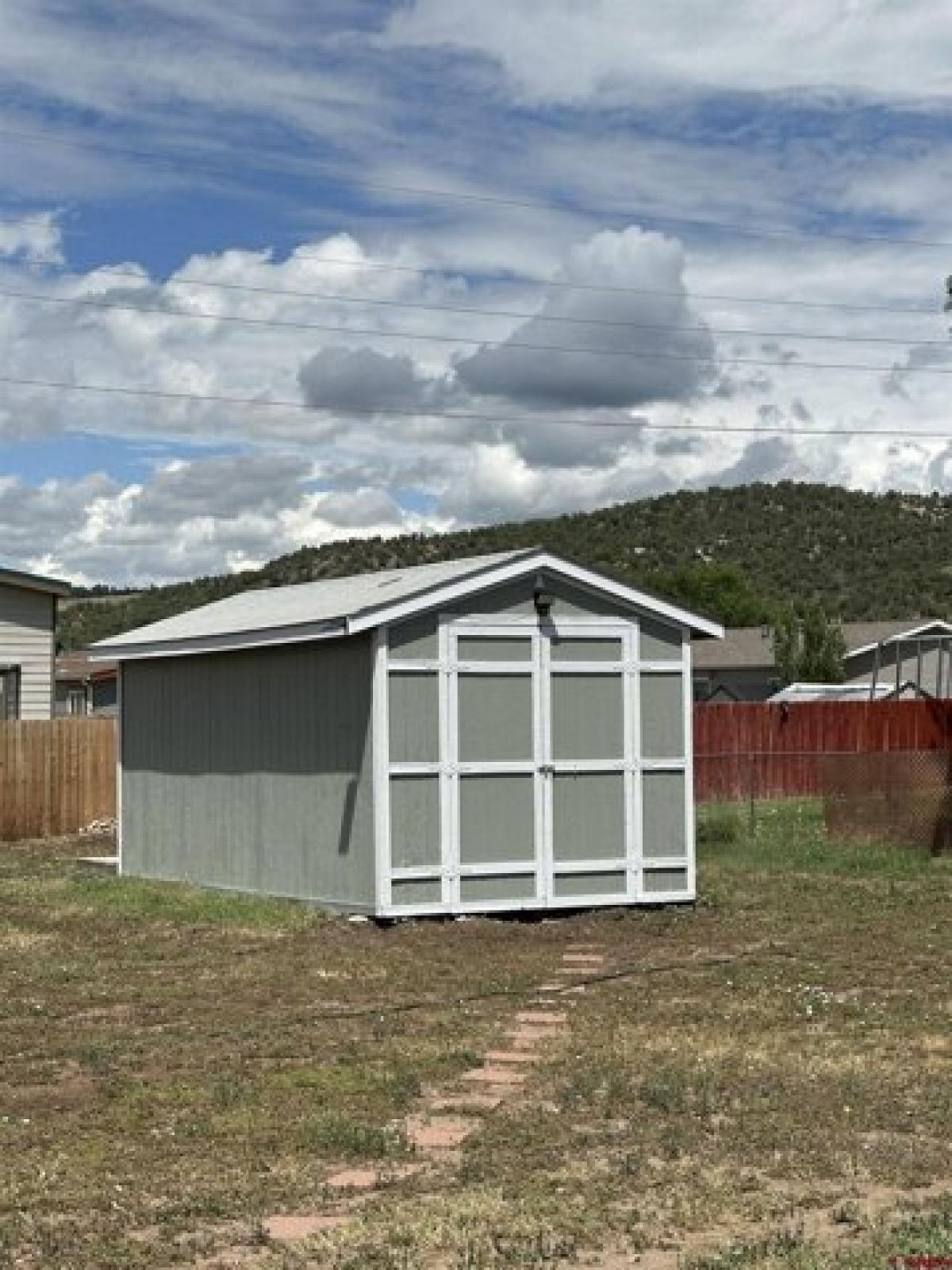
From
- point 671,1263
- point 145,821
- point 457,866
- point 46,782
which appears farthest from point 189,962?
point 46,782

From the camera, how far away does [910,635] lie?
→ 4028 cm

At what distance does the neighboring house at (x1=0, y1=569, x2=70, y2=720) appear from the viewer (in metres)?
29.4

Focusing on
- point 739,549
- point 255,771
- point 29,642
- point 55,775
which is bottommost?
point 55,775

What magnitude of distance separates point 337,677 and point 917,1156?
9718 mm

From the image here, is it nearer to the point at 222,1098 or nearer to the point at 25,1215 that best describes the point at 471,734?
the point at 222,1098

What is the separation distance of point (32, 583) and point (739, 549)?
195ft

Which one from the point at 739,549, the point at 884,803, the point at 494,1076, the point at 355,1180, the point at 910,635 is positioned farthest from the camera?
the point at 739,549

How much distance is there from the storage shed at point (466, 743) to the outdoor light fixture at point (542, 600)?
0.8 inches

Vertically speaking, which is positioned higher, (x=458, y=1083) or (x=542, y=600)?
(x=542, y=600)

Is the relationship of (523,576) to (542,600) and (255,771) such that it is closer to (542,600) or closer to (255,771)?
(542,600)

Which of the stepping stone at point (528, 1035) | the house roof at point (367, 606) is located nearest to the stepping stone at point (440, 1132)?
the stepping stone at point (528, 1035)

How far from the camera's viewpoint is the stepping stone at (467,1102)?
957 cm

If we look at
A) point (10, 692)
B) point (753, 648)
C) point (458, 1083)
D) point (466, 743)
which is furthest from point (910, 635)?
point (458, 1083)

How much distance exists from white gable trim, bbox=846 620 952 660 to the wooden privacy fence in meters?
15.6
